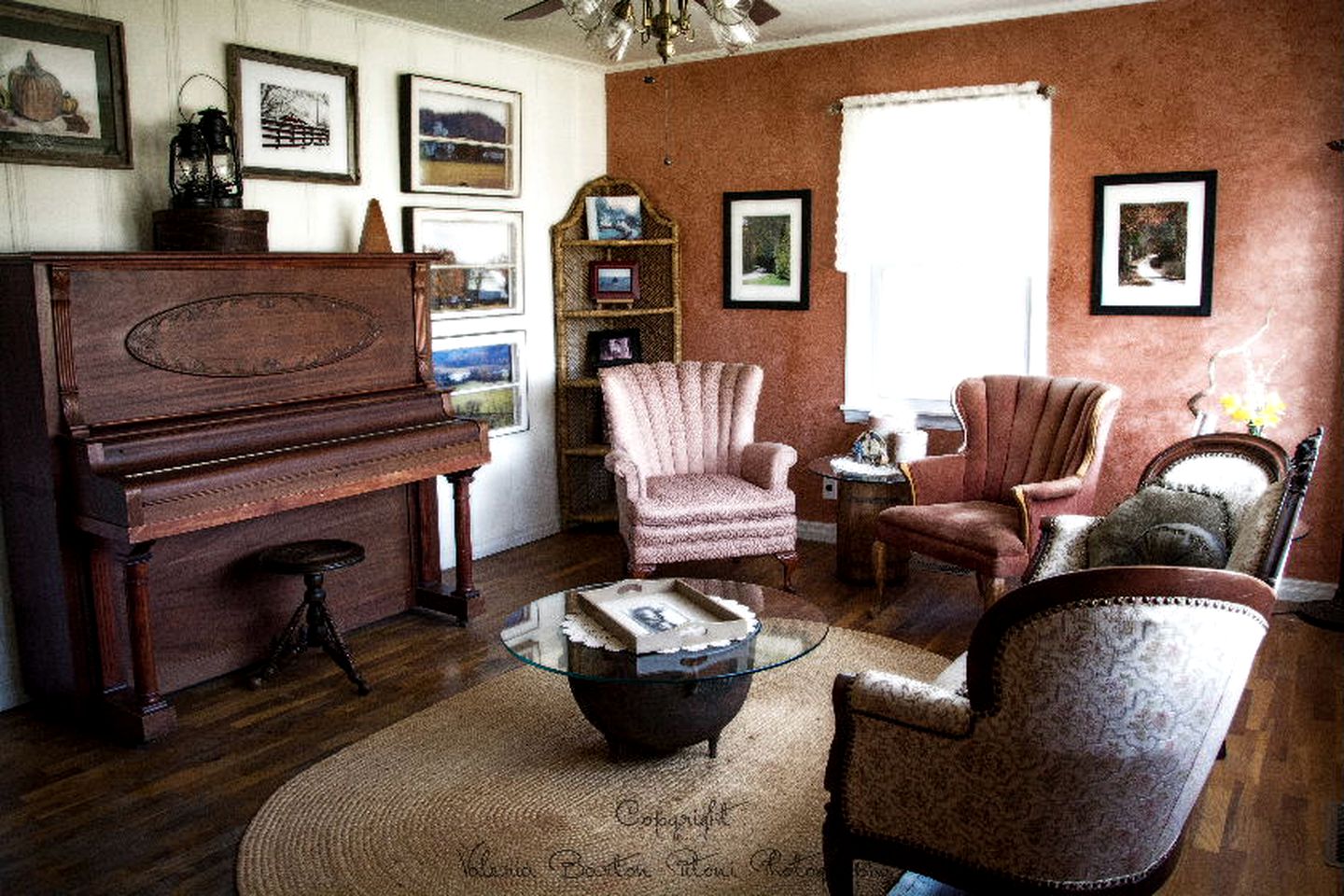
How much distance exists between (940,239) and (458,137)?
231 cm


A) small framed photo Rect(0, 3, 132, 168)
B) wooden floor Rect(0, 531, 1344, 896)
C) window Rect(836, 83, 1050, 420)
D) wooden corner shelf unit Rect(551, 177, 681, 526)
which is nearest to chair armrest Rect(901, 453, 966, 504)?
wooden floor Rect(0, 531, 1344, 896)

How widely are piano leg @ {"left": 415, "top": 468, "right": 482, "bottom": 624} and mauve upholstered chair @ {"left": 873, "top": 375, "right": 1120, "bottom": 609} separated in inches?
66.9

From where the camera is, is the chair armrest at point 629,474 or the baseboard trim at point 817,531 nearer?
the chair armrest at point 629,474

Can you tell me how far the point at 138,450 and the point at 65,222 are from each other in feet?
3.03

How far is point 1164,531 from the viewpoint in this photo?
2.85m

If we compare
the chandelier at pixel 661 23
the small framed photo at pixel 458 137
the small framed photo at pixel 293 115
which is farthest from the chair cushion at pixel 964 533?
the small framed photo at pixel 293 115

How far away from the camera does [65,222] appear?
3.85m

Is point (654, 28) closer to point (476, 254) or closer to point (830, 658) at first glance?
point (830, 658)

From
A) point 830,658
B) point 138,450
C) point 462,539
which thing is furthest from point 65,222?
point 830,658

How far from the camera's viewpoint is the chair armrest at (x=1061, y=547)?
129 inches

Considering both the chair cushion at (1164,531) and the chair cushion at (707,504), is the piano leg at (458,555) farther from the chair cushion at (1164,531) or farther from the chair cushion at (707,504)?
the chair cushion at (1164,531)

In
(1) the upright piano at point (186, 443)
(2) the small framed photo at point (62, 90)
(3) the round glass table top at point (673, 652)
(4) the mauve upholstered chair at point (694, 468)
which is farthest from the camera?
(4) the mauve upholstered chair at point (694, 468)

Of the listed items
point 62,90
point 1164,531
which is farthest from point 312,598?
point 1164,531

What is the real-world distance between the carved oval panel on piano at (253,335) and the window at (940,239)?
245 centimetres
